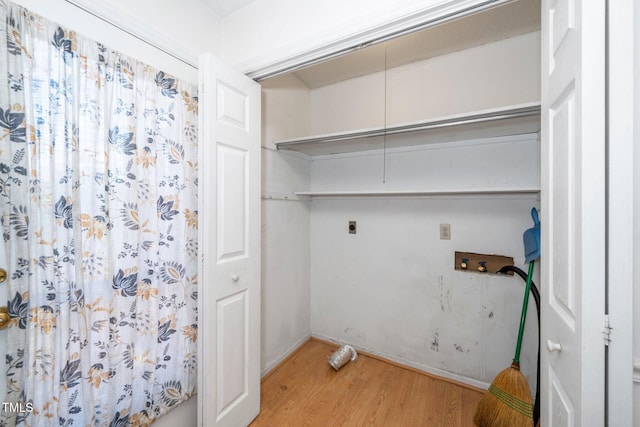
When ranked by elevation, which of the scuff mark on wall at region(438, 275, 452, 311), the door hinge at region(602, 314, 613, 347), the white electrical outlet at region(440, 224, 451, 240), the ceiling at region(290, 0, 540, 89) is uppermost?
the ceiling at region(290, 0, 540, 89)

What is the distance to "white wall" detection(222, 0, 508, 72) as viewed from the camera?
1124 millimetres

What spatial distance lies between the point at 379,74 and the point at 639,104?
202 centimetres

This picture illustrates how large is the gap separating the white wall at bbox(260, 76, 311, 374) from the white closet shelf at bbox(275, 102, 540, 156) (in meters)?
0.22

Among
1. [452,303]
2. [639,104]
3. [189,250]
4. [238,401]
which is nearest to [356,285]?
[452,303]

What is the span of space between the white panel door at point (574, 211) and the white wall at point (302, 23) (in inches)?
20.6

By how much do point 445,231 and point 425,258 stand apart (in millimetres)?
281

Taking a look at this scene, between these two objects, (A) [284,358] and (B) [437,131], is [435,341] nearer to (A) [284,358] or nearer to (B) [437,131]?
(A) [284,358]

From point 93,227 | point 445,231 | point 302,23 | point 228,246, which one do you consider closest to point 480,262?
point 445,231

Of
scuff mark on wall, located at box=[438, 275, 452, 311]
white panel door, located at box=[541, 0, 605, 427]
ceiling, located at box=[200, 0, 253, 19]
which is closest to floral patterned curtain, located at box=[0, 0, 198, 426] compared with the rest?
ceiling, located at box=[200, 0, 253, 19]

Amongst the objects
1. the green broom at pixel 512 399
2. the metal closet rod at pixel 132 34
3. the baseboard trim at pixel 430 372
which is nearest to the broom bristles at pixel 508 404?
the green broom at pixel 512 399

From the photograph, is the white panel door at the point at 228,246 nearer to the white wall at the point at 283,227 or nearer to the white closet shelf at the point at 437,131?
the white wall at the point at 283,227

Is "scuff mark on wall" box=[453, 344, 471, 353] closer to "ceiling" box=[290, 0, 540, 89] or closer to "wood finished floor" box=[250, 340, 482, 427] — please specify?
"wood finished floor" box=[250, 340, 482, 427]

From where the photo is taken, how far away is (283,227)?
2.33 metres

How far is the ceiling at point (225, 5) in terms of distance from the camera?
5.08ft
